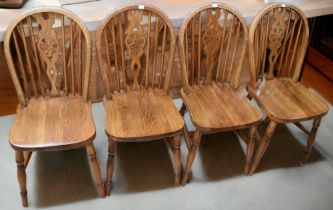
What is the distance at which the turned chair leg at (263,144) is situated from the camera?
183 cm

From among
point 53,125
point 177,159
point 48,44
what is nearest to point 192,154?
point 177,159

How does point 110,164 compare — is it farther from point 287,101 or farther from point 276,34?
point 276,34

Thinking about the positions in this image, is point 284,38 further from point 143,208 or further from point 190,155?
point 143,208

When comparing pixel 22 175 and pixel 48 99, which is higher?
pixel 48 99

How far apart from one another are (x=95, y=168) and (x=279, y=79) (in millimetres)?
1211

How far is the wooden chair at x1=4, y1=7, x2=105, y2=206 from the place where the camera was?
1561 mm

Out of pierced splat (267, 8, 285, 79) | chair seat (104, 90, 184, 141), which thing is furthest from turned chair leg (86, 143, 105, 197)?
pierced splat (267, 8, 285, 79)

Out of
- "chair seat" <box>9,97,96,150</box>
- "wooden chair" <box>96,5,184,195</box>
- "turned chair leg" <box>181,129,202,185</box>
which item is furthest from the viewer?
"turned chair leg" <box>181,129,202,185</box>

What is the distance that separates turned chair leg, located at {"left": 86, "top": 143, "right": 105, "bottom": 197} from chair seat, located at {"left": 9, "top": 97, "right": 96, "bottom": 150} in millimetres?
73

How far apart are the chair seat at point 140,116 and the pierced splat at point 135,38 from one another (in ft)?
0.51

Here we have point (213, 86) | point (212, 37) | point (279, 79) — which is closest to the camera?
point (212, 37)

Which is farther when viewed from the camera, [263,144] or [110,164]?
[263,144]

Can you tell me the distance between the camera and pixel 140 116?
172 centimetres

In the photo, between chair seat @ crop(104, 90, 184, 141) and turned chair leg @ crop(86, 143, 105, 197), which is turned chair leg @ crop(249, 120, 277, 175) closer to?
chair seat @ crop(104, 90, 184, 141)
